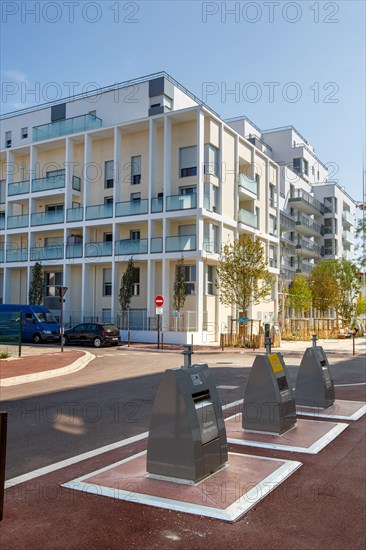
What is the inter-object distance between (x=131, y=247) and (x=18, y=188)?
40.4 feet

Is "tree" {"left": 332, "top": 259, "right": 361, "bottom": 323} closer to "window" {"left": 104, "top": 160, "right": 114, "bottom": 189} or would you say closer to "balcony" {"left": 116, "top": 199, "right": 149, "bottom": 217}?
"balcony" {"left": 116, "top": 199, "right": 149, "bottom": 217}

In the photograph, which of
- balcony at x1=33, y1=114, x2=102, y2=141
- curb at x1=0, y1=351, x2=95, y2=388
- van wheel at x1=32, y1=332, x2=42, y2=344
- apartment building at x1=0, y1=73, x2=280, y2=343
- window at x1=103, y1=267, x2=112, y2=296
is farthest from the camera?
balcony at x1=33, y1=114, x2=102, y2=141

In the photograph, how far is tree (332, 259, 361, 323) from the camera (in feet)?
165

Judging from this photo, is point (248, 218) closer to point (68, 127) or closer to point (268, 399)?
point (68, 127)

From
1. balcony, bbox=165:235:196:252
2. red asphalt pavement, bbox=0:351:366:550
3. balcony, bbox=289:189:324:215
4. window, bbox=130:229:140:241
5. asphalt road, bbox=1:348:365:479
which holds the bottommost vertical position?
asphalt road, bbox=1:348:365:479

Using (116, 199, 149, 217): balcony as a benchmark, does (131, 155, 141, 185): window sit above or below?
above

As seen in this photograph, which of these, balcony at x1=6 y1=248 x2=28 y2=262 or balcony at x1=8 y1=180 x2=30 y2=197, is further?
balcony at x1=8 y1=180 x2=30 y2=197

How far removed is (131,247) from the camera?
3484 centimetres

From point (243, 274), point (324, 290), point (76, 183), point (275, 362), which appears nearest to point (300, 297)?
point (324, 290)

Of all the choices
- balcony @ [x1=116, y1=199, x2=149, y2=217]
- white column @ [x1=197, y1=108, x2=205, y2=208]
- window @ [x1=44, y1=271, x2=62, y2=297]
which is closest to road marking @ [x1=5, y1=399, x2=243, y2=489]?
white column @ [x1=197, y1=108, x2=205, y2=208]

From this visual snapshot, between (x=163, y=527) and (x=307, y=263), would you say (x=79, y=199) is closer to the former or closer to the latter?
(x=307, y=263)

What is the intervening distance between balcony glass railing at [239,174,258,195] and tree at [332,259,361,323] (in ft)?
48.4

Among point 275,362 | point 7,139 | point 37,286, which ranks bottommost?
point 275,362

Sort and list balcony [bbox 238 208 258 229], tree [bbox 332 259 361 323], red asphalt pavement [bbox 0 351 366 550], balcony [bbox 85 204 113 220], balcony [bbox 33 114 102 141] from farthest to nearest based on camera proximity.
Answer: tree [bbox 332 259 361 323] → balcony [bbox 33 114 102 141] → balcony [bbox 238 208 258 229] → balcony [bbox 85 204 113 220] → red asphalt pavement [bbox 0 351 366 550]
